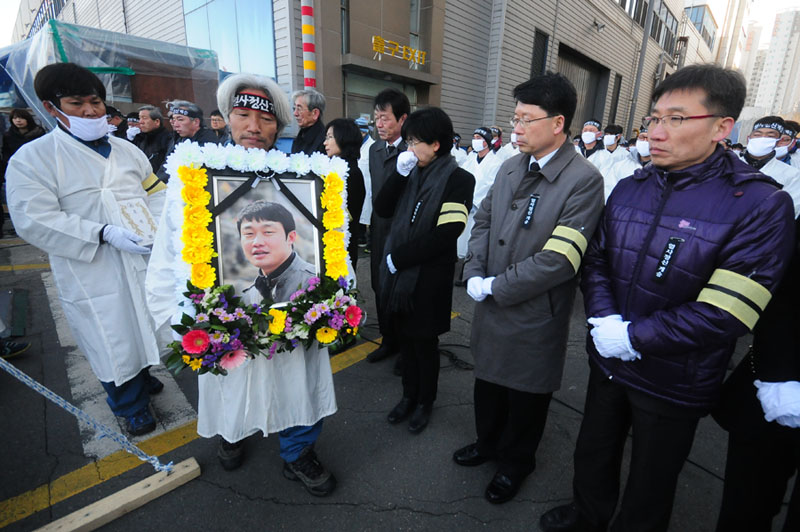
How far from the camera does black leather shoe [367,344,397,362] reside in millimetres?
3497

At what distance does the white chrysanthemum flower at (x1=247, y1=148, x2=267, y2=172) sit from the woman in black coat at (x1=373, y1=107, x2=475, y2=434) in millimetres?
942

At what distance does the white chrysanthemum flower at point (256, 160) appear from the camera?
1726mm

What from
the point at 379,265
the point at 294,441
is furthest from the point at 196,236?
the point at 379,265

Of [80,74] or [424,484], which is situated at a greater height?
[80,74]

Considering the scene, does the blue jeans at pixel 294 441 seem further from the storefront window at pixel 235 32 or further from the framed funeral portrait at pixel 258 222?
the storefront window at pixel 235 32

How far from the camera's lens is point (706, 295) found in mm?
1344

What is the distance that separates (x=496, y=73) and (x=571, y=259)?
40.1ft

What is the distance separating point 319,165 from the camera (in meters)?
1.91

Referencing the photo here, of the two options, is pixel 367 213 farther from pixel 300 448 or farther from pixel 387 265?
pixel 300 448

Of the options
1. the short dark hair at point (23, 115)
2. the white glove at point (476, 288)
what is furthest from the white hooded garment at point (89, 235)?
the short dark hair at point (23, 115)

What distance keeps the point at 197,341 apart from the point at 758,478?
2.33 m

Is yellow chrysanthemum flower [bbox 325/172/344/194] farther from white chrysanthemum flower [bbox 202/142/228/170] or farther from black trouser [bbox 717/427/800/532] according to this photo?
black trouser [bbox 717/427/800/532]

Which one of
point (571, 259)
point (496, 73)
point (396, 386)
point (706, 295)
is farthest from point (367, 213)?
point (496, 73)

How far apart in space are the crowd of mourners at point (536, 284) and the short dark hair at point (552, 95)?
0.01 m
